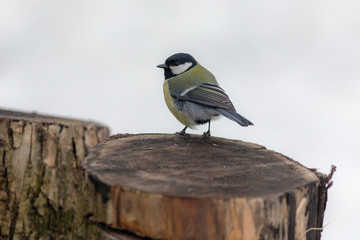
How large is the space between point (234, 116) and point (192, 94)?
0.46m

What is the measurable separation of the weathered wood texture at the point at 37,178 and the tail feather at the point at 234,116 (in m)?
1.02

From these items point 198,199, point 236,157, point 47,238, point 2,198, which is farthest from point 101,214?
point 2,198

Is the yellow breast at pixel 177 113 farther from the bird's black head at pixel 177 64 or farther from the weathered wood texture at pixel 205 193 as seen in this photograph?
the weathered wood texture at pixel 205 193

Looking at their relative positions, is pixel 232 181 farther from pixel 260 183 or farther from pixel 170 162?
pixel 170 162

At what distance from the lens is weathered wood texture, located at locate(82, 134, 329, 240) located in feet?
5.77

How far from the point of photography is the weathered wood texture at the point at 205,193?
176 centimetres

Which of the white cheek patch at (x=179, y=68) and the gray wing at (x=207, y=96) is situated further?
the white cheek patch at (x=179, y=68)

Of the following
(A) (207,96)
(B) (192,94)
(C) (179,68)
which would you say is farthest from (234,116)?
(C) (179,68)

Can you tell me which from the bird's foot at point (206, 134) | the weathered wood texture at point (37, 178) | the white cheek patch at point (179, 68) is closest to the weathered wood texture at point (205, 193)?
the bird's foot at point (206, 134)

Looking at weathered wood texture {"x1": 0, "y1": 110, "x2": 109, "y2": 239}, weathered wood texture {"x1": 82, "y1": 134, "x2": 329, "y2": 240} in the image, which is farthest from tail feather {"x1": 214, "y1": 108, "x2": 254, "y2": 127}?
weathered wood texture {"x1": 0, "y1": 110, "x2": 109, "y2": 239}

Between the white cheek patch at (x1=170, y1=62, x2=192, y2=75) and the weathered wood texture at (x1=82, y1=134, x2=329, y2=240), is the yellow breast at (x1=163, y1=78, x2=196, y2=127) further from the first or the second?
the weathered wood texture at (x1=82, y1=134, x2=329, y2=240)

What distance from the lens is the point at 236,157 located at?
2.46 m

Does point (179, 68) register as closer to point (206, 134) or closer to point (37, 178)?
point (206, 134)

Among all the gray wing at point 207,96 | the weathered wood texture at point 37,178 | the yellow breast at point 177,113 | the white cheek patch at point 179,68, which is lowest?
the weathered wood texture at point 37,178
